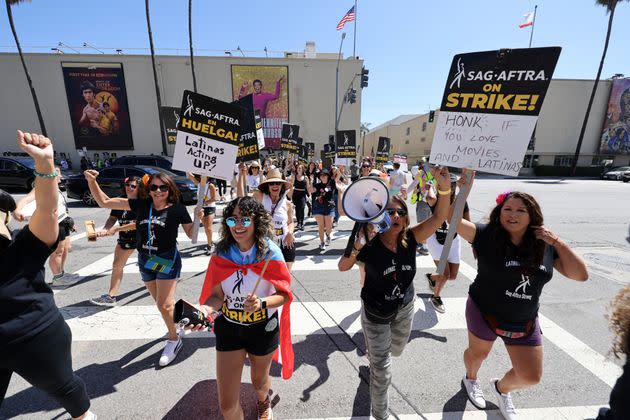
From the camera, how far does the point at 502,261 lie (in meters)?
2.15

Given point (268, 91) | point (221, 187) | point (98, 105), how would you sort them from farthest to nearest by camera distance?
point (268, 91) < point (98, 105) < point (221, 187)

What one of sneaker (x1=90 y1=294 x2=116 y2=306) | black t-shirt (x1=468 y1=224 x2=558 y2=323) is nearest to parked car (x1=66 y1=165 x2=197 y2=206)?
sneaker (x1=90 y1=294 x2=116 y2=306)

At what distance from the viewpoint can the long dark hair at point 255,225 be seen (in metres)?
2.07

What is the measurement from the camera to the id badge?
9.25 ft

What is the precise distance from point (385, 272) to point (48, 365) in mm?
→ 2218

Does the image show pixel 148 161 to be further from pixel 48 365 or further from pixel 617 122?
pixel 617 122

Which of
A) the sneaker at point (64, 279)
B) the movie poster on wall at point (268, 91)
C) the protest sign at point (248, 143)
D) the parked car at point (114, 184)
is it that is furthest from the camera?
the movie poster on wall at point (268, 91)

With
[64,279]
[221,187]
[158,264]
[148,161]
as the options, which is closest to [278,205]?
[158,264]

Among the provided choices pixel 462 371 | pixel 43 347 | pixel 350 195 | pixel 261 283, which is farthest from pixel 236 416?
pixel 462 371

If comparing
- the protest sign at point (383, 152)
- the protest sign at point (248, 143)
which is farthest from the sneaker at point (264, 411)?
the protest sign at point (383, 152)

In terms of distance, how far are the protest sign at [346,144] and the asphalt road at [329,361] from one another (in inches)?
277

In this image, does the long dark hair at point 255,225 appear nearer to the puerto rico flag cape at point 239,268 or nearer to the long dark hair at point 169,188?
the puerto rico flag cape at point 239,268

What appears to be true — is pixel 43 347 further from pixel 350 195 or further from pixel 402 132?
pixel 402 132

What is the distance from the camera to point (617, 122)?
33.0 meters
